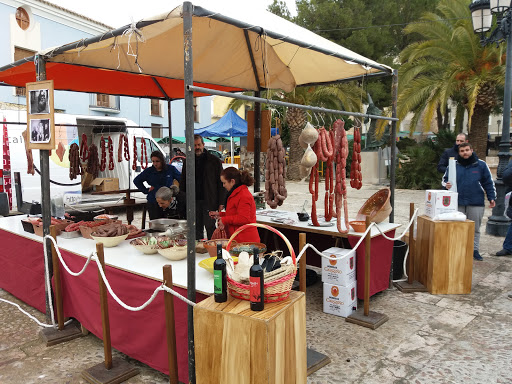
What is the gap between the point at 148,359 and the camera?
3.12 metres

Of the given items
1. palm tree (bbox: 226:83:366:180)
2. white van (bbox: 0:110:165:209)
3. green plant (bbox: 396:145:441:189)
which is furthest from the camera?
palm tree (bbox: 226:83:366:180)

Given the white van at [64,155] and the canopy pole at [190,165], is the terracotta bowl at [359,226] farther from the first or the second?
the white van at [64,155]

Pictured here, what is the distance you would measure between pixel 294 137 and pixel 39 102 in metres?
14.9

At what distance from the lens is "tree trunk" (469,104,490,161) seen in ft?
41.5

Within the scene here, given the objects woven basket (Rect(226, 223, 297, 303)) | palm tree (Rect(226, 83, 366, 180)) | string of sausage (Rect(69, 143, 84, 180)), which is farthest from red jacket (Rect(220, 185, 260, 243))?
palm tree (Rect(226, 83, 366, 180))

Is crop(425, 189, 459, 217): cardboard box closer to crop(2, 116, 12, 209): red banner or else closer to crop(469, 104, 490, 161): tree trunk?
crop(2, 116, 12, 209): red banner

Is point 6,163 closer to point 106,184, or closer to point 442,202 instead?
point 106,184

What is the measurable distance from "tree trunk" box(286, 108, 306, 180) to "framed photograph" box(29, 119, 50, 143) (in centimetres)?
1431

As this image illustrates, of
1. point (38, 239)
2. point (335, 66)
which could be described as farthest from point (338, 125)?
point (38, 239)

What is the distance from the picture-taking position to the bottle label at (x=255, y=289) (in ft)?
7.02

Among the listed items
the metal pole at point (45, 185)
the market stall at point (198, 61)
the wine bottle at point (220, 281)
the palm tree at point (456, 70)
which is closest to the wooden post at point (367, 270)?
the market stall at point (198, 61)

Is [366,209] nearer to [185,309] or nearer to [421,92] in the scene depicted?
[185,309]

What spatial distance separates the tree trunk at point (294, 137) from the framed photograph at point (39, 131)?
1431 cm

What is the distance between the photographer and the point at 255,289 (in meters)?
2.15
